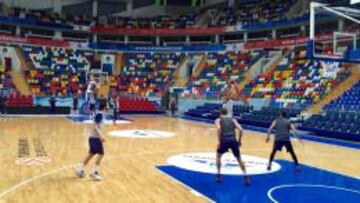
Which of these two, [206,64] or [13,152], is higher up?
[206,64]

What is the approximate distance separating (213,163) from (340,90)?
735 inches

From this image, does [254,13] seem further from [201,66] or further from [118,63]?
[118,63]

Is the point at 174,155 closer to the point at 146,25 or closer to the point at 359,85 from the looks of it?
the point at 359,85

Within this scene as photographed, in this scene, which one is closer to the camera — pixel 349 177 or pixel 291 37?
pixel 349 177

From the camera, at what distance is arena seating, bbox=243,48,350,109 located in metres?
29.6

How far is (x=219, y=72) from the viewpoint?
42219 mm

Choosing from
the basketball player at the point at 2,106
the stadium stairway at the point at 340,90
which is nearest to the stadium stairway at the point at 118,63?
the basketball player at the point at 2,106

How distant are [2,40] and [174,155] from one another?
34478mm

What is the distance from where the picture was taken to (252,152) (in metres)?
14.7

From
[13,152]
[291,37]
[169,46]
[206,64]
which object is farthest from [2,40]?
[13,152]

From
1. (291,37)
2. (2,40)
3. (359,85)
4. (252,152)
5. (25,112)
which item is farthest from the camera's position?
(2,40)

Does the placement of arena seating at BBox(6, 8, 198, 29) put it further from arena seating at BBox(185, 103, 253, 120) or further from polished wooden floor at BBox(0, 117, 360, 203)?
polished wooden floor at BBox(0, 117, 360, 203)

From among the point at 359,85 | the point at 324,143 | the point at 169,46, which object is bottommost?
the point at 324,143


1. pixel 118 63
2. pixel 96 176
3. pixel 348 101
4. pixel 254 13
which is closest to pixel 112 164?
pixel 96 176
